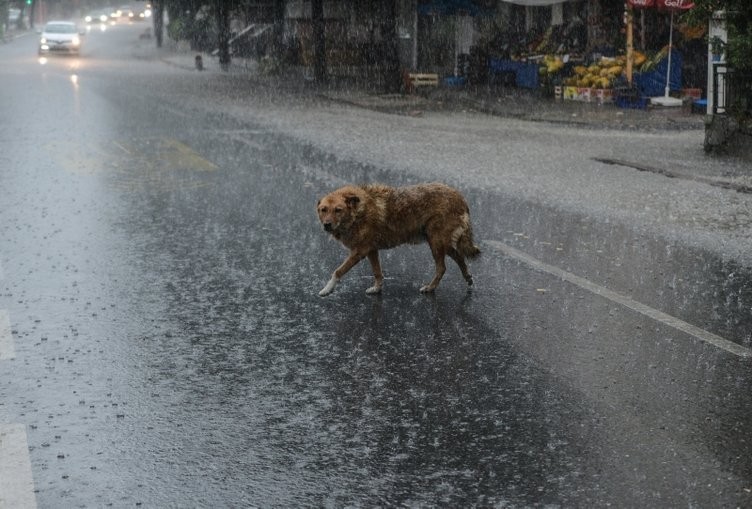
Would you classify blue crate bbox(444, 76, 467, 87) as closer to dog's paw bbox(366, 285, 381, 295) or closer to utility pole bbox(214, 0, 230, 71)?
utility pole bbox(214, 0, 230, 71)

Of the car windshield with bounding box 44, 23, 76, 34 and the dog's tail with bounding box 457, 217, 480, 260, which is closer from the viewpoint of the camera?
the dog's tail with bounding box 457, 217, 480, 260

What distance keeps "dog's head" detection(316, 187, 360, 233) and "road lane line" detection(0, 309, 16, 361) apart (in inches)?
84.6

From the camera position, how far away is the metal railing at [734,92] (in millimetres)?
17891

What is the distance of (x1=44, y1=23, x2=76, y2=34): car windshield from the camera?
56184 mm

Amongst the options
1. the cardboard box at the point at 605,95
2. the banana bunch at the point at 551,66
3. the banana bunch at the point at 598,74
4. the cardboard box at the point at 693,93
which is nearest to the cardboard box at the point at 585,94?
the banana bunch at the point at 598,74

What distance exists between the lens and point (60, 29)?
185 ft

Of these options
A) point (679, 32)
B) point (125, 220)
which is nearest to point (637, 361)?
point (125, 220)

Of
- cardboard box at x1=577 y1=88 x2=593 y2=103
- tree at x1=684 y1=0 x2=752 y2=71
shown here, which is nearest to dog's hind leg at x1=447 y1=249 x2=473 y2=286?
tree at x1=684 y1=0 x2=752 y2=71

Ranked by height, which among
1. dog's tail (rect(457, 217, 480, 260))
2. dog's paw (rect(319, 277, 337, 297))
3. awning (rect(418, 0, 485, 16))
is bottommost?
dog's paw (rect(319, 277, 337, 297))

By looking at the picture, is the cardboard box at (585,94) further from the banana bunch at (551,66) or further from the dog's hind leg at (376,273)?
the dog's hind leg at (376,273)

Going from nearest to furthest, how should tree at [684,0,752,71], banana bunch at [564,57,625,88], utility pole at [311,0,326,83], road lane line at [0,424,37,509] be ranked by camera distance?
road lane line at [0,424,37,509], tree at [684,0,752,71], banana bunch at [564,57,625,88], utility pole at [311,0,326,83]

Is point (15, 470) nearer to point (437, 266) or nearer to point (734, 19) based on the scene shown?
point (437, 266)

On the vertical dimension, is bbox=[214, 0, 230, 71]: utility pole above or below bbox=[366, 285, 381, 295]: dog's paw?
above

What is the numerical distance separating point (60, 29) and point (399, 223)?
51796mm
